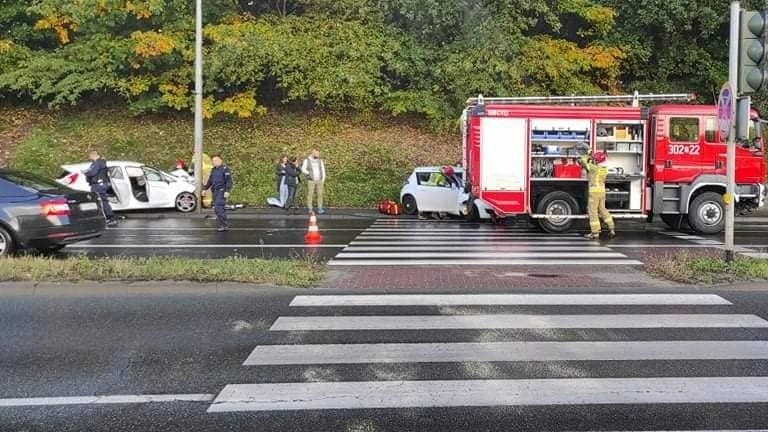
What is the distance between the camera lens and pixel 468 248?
42.8 ft

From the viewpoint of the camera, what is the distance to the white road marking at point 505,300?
316 inches

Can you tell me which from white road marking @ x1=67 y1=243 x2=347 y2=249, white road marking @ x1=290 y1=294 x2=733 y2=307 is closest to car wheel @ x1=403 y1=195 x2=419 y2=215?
white road marking @ x1=67 y1=243 x2=347 y2=249

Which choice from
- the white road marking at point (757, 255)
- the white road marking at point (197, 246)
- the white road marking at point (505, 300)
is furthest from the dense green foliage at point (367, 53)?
the white road marking at point (505, 300)

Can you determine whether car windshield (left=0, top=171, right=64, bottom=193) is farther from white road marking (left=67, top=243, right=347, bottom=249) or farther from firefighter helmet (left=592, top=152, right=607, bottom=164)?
firefighter helmet (left=592, top=152, right=607, bottom=164)

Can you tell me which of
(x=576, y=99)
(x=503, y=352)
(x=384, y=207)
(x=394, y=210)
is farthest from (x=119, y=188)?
(x=503, y=352)

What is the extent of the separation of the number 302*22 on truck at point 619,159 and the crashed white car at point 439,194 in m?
1.98

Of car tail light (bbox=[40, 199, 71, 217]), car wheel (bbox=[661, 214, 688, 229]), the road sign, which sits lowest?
car wheel (bbox=[661, 214, 688, 229])

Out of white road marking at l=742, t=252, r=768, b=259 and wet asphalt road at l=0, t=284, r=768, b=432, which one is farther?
white road marking at l=742, t=252, r=768, b=259

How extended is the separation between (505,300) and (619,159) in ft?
30.3

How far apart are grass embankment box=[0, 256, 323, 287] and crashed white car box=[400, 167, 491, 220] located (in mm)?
9095

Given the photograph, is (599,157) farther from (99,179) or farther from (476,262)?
(99,179)

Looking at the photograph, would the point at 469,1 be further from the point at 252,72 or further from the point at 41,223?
the point at 41,223

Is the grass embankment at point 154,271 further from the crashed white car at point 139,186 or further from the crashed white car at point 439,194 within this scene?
the crashed white car at point 139,186

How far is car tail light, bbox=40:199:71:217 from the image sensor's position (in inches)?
440
